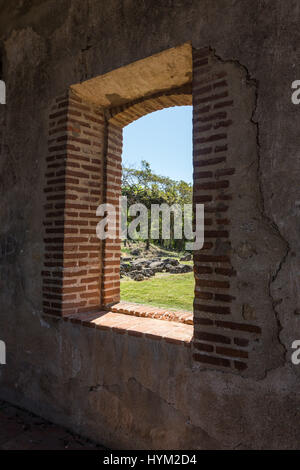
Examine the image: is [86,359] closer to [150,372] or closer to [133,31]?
[150,372]

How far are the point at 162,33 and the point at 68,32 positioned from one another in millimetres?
1188

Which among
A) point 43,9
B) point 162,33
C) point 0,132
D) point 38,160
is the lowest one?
point 38,160

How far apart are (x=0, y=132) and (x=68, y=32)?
136 cm

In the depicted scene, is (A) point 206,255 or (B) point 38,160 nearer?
(A) point 206,255

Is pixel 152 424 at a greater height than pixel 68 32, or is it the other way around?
pixel 68 32

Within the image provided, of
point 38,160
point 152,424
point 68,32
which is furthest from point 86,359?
point 68,32

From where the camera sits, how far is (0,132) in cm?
371

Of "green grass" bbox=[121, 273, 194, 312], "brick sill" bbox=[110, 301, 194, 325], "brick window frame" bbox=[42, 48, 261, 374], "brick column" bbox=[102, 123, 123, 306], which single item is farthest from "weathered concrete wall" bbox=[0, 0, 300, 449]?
"green grass" bbox=[121, 273, 194, 312]

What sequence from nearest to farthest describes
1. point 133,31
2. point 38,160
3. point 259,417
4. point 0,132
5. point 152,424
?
1. point 259,417
2. point 152,424
3. point 133,31
4. point 38,160
5. point 0,132

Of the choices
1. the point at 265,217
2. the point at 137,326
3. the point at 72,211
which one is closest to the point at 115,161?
the point at 72,211

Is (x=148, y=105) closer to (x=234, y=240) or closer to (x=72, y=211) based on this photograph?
(x=72, y=211)

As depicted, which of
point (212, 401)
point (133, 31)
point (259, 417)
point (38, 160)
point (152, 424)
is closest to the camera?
point (259, 417)

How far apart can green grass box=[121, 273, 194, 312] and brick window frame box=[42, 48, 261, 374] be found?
94 centimetres

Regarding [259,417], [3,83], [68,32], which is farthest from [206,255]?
[3,83]
